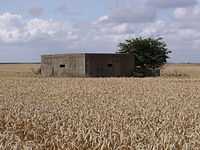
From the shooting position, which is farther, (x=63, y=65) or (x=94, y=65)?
(x=63, y=65)

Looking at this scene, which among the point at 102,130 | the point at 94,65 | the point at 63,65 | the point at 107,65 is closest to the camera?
the point at 102,130

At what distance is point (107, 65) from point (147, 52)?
9559 mm

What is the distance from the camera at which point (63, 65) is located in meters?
55.3

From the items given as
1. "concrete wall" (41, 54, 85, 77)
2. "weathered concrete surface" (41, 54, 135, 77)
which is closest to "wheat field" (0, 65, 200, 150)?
"weathered concrete surface" (41, 54, 135, 77)

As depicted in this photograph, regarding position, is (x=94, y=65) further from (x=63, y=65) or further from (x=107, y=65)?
(x=63, y=65)

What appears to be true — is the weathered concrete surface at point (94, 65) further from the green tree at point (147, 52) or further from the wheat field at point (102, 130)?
the wheat field at point (102, 130)

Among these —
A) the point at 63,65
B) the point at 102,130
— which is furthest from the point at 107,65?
the point at 102,130

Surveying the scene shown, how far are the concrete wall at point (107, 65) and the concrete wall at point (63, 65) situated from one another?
2.71 ft

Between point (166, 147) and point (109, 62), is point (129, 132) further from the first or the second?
point (109, 62)

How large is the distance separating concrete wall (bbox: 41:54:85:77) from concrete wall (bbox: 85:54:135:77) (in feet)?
2.71

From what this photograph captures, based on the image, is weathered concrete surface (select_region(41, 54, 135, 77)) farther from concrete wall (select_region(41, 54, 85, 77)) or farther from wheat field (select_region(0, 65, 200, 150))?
wheat field (select_region(0, 65, 200, 150))

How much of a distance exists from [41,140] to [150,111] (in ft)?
19.4

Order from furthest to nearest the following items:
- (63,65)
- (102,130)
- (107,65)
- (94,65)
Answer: (63,65)
(107,65)
(94,65)
(102,130)

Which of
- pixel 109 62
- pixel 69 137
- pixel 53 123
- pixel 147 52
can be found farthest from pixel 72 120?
pixel 147 52
